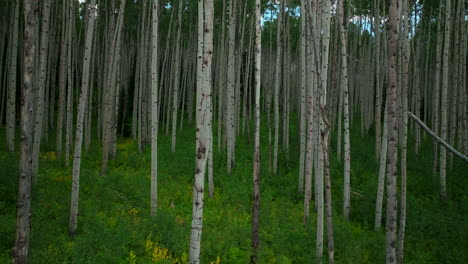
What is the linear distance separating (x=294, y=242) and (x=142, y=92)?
30.4 ft

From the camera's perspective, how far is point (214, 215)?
888 cm

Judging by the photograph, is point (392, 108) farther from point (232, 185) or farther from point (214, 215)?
point (232, 185)

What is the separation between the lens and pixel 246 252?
704cm

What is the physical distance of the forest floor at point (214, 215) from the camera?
654 centimetres

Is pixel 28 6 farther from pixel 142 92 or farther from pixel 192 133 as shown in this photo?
pixel 192 133

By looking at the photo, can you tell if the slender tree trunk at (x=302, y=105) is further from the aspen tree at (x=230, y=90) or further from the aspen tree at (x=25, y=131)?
the aspen tree at (x=25, y=131)

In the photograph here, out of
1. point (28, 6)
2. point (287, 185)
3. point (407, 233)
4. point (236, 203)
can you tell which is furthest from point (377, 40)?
point (28, 6)

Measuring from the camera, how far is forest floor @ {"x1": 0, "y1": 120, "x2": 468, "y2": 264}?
6535 mm

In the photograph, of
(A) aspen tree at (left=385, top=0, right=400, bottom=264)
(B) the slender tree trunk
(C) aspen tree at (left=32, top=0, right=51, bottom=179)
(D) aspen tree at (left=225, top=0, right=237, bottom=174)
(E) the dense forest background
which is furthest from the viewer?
(D) aspen tree at (left=225, top=0, right=237, bottom=174)

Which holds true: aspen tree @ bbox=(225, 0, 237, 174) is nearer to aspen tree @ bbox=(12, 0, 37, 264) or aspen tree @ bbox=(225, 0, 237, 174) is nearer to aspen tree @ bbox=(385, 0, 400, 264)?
aspen tree @ bbox=(385, 0, 400, 264)

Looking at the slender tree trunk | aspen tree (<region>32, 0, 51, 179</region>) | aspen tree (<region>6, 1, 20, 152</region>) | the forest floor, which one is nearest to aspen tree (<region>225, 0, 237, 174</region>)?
the forest floor

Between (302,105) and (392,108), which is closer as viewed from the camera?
(392,108)

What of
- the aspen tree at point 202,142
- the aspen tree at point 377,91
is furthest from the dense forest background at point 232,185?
the aspen tree at point 377,91

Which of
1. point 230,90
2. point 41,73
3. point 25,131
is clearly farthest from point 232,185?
point 25,131
